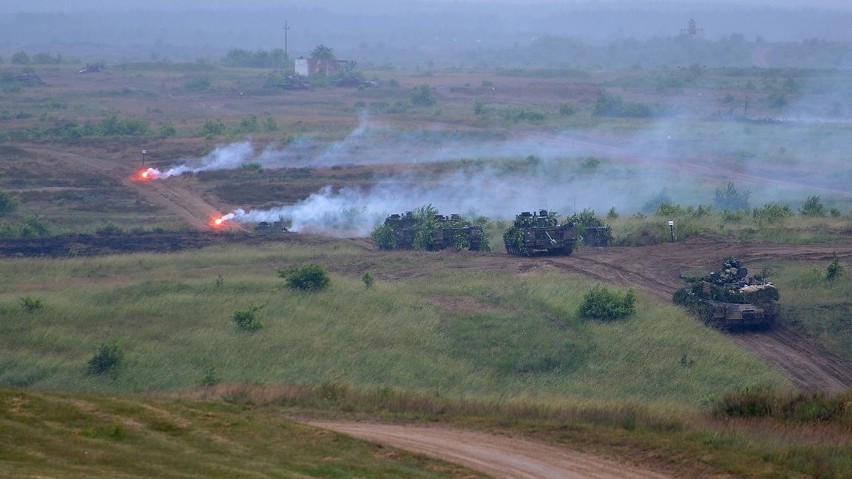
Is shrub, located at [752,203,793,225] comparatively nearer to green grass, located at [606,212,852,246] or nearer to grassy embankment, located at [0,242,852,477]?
green grass, located at [606,212,852,246]

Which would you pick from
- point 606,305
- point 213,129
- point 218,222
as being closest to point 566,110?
point 213,129

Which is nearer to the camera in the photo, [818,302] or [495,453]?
[495,453]

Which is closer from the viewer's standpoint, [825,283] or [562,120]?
[825,283]

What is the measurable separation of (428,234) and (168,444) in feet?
98.3

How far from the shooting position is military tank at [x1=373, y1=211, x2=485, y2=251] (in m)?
48.6

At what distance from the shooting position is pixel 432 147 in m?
81.2

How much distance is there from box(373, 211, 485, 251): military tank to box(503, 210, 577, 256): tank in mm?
2001

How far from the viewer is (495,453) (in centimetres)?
2238

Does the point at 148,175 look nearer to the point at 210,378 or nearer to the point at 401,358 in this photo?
the point at 401,358

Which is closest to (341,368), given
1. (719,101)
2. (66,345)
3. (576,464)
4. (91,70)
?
(66,345)

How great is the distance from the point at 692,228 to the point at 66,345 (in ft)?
88.9

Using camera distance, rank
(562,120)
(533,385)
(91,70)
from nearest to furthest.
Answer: (533,385), (562,120), (91,70)

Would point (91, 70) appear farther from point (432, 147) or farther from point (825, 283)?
point (825, 283)

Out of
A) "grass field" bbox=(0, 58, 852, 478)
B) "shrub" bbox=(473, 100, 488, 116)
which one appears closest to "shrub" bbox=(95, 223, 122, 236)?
"grass field" bbox=(0, 58, 852, 478)
